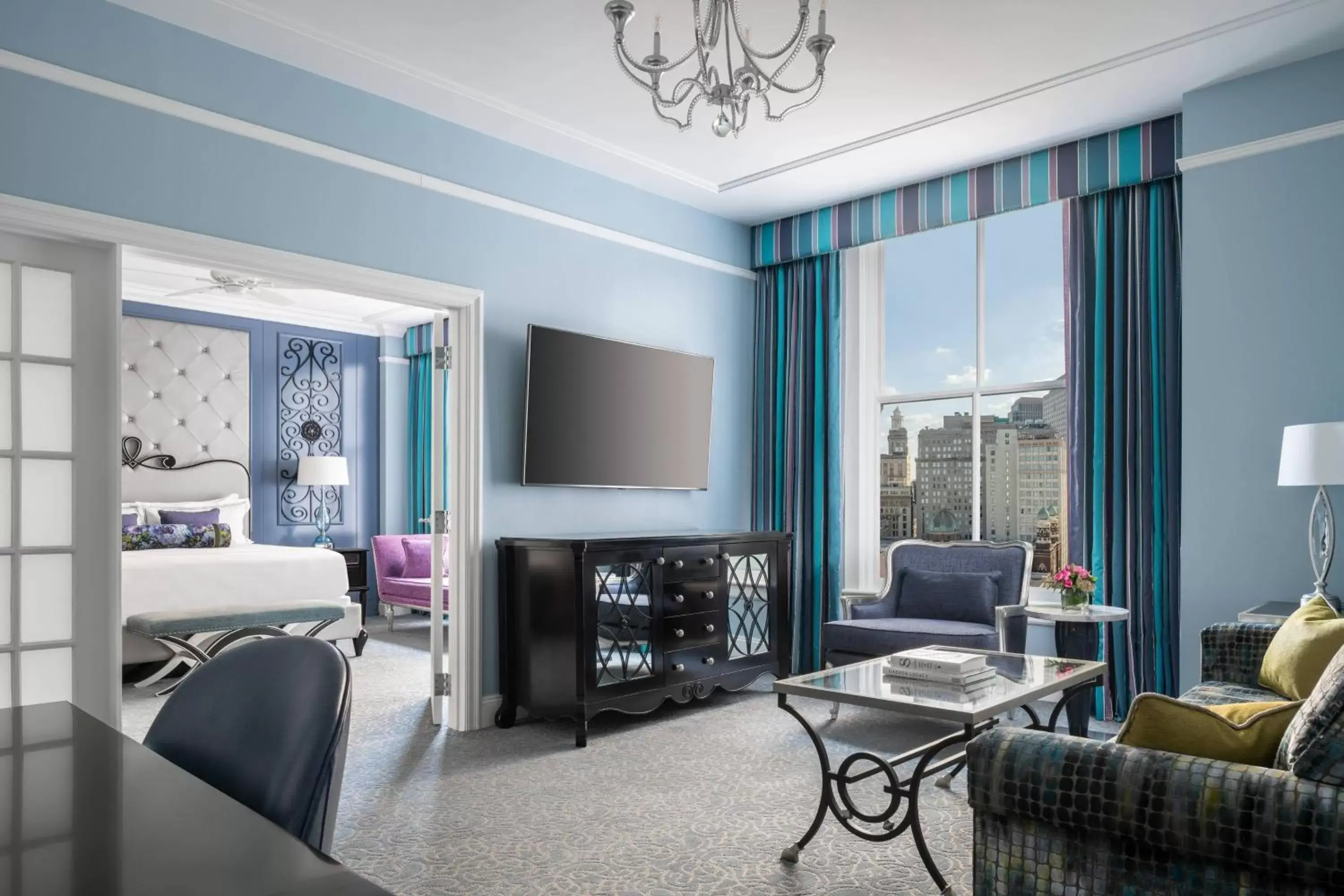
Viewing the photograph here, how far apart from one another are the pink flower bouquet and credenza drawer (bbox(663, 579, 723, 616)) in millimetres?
→ 1583

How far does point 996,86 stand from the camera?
397 cm

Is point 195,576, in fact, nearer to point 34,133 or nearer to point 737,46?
point 34,133

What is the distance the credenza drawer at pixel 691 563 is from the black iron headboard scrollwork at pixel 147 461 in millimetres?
4511

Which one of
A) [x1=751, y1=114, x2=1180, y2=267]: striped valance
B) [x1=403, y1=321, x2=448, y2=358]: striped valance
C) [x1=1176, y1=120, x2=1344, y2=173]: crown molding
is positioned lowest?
[x1=403, y1=321, x2=448, y2=358]: striped valance

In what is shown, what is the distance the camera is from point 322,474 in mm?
7582

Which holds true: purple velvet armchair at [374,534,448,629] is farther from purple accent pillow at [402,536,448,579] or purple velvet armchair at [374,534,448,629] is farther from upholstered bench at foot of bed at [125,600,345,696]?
upholstered bench at foot of bed at [125,600,345,696]

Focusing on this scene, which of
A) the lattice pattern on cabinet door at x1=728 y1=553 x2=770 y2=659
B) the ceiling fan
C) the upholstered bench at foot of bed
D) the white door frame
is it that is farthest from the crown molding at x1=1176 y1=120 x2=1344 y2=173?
the ceiling fan

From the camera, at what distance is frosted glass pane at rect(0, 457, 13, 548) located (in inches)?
120

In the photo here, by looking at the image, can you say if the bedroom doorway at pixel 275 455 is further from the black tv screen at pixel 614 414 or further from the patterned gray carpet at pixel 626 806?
the patterned gray carpet at pixel 626 806

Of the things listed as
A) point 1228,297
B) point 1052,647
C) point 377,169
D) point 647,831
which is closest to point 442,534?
point 377,169

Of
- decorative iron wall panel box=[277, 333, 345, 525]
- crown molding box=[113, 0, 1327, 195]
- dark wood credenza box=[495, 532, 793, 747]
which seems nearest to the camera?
crown molding box=[113, 0, 1327, 195]

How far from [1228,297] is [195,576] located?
5510 mm

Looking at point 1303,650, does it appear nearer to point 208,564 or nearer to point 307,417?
point 208,564

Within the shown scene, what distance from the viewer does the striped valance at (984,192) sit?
4277 millimetres
